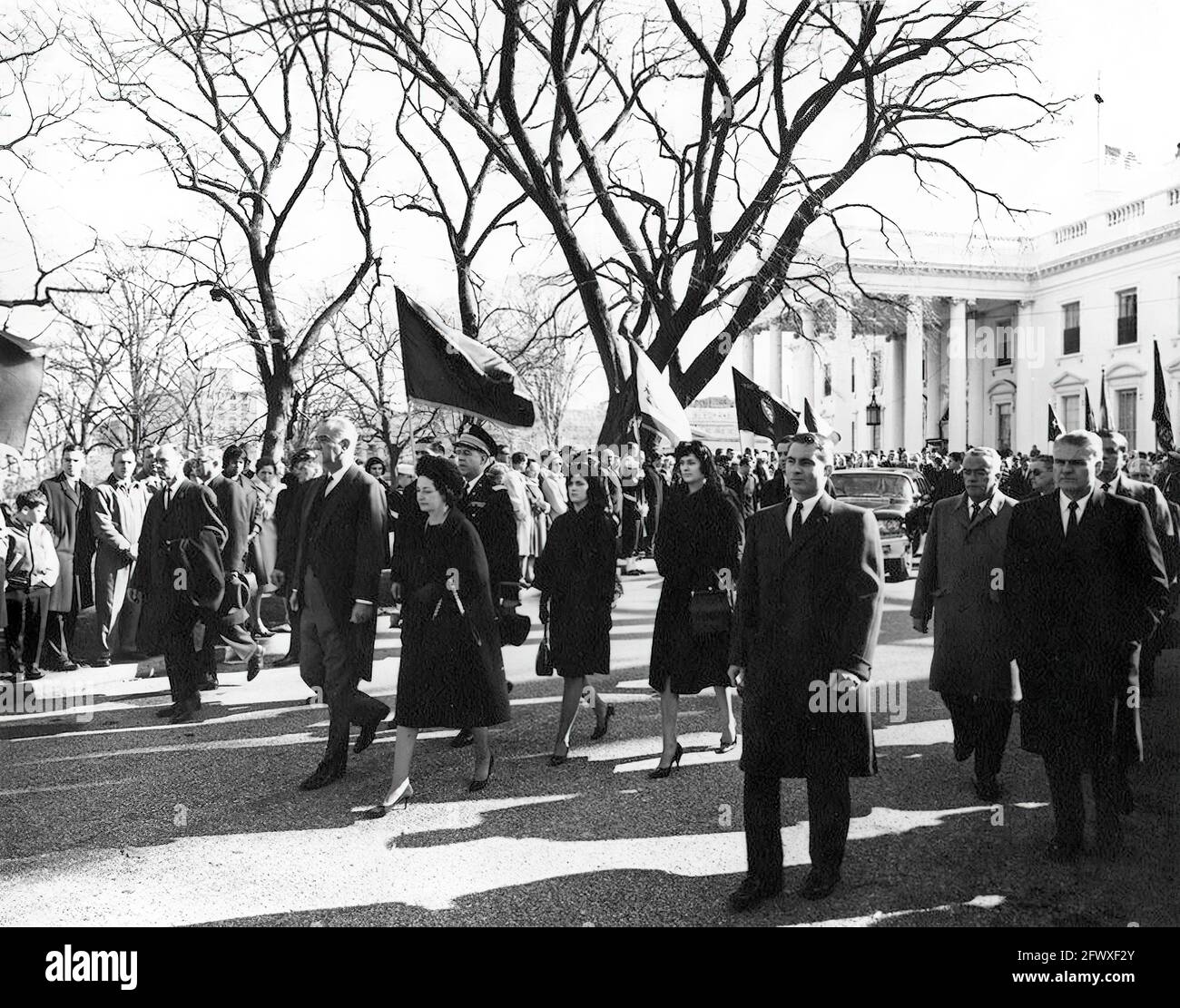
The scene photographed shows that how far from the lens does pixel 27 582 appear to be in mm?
8820

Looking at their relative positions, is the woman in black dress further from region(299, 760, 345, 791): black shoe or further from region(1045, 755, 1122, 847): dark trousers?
region(1045, 755, 1122, 847): dark trousers

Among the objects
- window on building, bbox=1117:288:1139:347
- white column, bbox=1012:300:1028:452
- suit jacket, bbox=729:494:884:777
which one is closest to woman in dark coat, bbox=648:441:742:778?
suit jacket, bbox=729:494:884:777

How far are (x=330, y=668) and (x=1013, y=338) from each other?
5335 cm

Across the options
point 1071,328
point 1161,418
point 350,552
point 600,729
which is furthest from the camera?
point 1071,328

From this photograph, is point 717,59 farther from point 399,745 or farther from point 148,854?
point 148,854

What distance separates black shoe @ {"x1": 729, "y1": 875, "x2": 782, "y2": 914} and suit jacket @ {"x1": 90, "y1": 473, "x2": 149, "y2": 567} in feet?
24.7

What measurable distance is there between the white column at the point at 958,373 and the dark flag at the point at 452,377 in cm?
4708

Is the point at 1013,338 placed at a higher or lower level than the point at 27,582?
higher

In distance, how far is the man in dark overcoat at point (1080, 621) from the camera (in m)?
4.70

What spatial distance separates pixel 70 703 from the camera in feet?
27.3

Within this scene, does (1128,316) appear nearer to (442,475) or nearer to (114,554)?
(114,554)

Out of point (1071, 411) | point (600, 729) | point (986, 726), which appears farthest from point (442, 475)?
point (1071, 411)

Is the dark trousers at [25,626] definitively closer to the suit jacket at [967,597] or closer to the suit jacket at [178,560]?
the suit jacket at [178,560]
